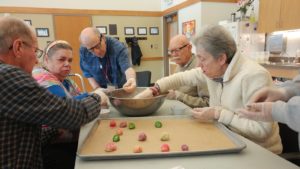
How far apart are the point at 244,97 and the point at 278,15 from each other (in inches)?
118

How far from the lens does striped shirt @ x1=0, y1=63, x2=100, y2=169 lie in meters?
0.85

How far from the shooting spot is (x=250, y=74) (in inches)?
47.3

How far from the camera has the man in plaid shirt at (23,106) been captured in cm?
86

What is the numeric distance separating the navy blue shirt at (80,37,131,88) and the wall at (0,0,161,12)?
376 cm

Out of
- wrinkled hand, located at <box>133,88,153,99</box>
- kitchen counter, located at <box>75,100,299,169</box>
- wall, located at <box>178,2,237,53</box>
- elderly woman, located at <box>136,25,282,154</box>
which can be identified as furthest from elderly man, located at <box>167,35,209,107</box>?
wall, located at <box>178,2,237,53</box>

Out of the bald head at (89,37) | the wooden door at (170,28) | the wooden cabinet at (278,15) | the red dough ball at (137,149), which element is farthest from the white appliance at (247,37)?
the red dough ball at (137,149)

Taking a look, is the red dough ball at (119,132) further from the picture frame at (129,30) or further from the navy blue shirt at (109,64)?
the picture frame at (129,30)

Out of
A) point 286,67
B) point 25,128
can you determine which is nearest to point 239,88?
point 25,128

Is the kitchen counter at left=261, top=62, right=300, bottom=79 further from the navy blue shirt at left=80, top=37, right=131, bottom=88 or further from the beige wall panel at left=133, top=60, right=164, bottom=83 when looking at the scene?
the beige wall panel at left=133, top=60, right=164, bottom=83

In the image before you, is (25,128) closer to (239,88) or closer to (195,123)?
(195,123)

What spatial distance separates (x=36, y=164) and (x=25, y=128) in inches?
7.4

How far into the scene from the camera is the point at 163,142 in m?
1.02

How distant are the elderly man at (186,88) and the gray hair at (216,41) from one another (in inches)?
24.8

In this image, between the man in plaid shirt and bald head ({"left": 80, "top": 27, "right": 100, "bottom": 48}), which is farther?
bald head ({"left": 80, "top": 27, "right": 100, "bottom": 48})
